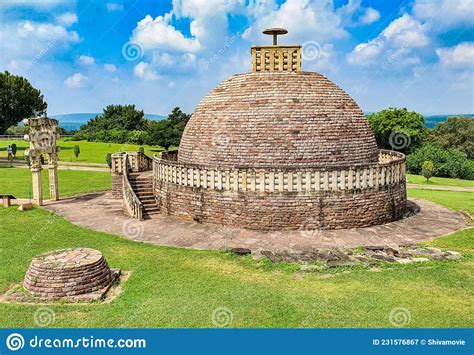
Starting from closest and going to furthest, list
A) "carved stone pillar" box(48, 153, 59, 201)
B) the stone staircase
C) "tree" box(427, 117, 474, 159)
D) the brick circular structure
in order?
the brick circular structure < the stone staircase < "carved stone pillar" box(48, 153, 59, 201) < "tree" box(427, 117, 474, 159)

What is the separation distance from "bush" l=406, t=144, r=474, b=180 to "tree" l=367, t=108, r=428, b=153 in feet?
17.9

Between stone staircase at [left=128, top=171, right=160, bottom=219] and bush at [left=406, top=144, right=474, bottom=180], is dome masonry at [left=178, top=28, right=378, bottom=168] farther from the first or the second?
bush at [left=406, top=144, right=474, bottom=180]

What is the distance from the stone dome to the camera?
51.3ft

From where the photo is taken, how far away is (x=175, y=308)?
840 cm

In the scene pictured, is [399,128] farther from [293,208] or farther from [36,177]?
[36,177]

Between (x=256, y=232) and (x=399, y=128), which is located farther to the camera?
(x=399, y=128)

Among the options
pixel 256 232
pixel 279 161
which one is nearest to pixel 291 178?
pixel 279 161

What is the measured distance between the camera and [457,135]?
58.3 m

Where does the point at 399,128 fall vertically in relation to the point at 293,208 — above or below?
above

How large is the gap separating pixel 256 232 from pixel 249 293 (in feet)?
17.4

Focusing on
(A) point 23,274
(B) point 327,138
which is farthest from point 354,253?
(A) point 23,274

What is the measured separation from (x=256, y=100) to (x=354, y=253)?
23.9 feet

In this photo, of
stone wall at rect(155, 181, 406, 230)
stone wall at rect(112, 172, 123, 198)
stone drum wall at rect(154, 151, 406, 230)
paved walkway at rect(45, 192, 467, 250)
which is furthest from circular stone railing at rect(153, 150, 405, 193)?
stone wall at rect(112, 172, 123, 198)

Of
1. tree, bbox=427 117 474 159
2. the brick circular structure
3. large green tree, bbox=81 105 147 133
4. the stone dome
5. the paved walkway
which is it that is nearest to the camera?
the brick circular structure
